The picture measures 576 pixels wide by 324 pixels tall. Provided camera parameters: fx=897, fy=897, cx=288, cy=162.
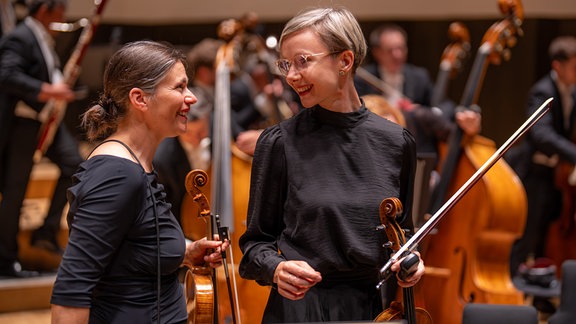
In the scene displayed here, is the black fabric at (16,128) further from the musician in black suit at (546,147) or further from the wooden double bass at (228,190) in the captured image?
the musician in black suit at (546,147)

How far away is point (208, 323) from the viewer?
2045mm

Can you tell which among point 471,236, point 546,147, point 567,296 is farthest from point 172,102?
point 546,147

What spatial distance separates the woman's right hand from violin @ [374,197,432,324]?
0.53 feet

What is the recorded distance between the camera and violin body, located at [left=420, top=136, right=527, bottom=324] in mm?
3824

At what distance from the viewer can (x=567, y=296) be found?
10.4 ft

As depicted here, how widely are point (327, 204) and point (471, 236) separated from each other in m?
1.96

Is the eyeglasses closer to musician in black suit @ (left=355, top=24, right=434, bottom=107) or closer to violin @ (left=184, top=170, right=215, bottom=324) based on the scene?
violin @ (left=184, top=170, right=215, bottom=324)

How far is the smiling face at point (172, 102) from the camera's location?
2.02m

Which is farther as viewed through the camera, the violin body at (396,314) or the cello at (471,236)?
the cello at (471,236)

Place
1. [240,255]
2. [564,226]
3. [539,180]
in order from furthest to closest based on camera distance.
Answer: [539,180]
[564,226]
[240,255]

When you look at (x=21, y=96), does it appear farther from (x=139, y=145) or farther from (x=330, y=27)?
(x=330, y=27)

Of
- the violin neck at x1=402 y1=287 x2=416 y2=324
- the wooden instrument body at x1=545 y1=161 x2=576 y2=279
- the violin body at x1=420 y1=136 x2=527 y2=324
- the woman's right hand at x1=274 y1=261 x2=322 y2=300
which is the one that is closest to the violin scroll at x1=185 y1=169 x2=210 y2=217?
the woman's right hand at x1=274 y1=261 x2=322 y2=300

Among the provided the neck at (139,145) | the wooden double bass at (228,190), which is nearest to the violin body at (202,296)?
the neck at (139,145)

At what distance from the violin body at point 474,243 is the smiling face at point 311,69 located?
6.12 ft
